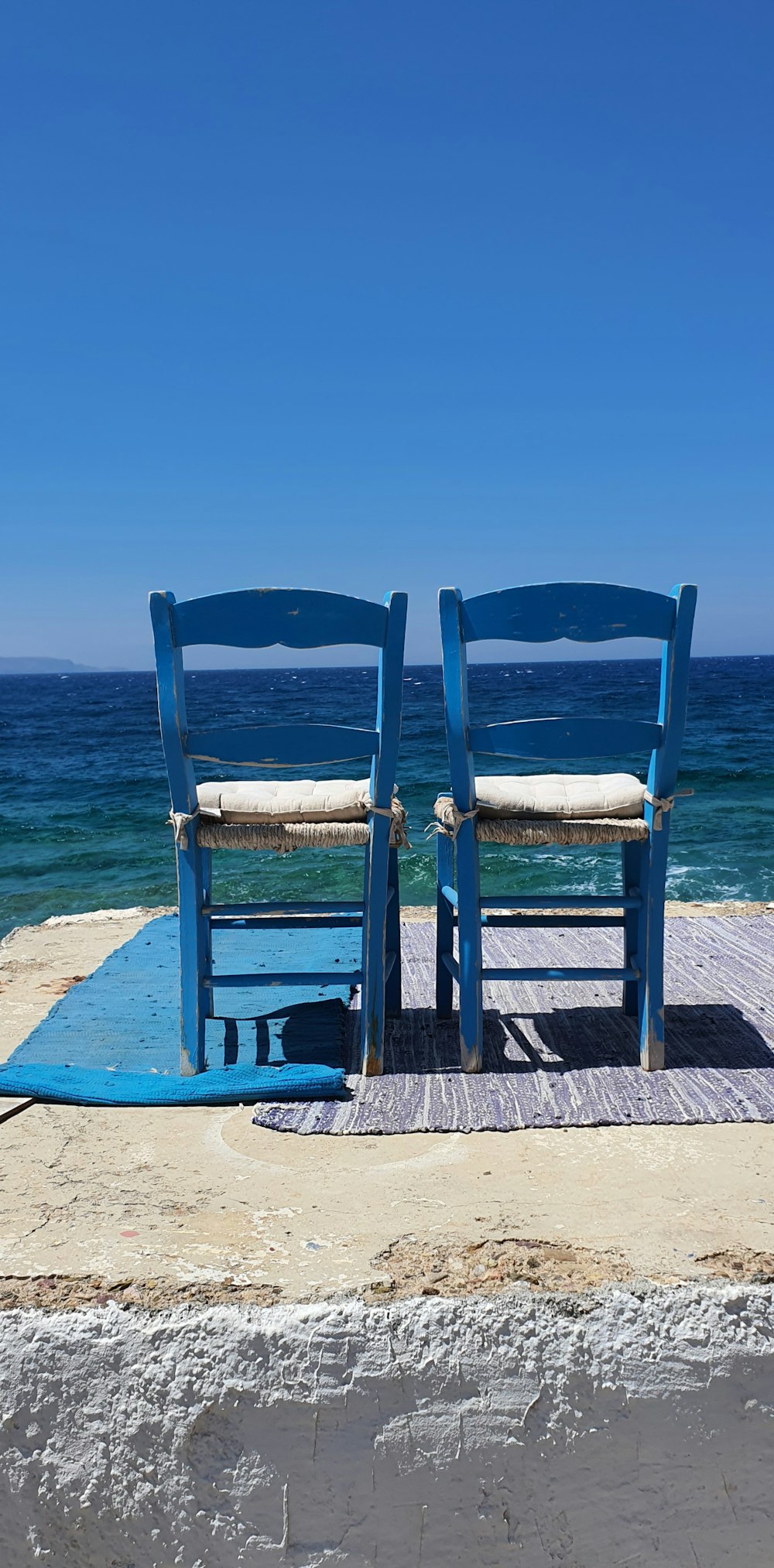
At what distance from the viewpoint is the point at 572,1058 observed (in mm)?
3002

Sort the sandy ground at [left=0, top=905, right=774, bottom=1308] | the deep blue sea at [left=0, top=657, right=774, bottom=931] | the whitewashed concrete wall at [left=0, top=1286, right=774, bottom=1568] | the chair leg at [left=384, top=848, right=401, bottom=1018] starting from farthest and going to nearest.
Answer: the deep blue sea at [left=0, top=657, right=774, bottom=931] < the chair leg at [left=384, top=848, right=401, bottom=1018] < the sandy ground at [left=0, top=905, right=774, bottom=1308] < the whitewashed concrete wall at [left=0, top=1286, right=774, bottom=1568]

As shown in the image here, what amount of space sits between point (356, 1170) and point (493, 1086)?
0.61 metres

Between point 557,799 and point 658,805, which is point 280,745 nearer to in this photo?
point 557,799

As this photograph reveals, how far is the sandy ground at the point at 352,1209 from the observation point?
1.79m

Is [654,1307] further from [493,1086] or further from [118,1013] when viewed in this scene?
[118,1013]

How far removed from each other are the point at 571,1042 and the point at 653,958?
1.34 feet

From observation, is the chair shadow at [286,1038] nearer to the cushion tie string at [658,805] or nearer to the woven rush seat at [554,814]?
the woven rush seat at [554,814]

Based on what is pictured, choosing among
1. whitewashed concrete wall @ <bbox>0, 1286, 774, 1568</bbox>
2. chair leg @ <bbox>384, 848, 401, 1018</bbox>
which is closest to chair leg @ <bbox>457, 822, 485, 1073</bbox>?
chair leg @ <bbox>384, 848, 401, 1018</bbox>

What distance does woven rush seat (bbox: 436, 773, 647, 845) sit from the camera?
9.30ft

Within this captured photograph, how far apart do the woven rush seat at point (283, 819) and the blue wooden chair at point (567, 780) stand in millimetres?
280

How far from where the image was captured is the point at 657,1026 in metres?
2.88

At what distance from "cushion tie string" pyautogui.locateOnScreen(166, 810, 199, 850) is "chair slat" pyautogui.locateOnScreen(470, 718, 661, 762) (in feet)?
2.62

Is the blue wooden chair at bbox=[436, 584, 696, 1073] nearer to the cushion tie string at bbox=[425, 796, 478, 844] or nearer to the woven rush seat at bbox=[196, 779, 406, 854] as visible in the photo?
the cushion tie string at bbox=[425, 796, 478, 844]

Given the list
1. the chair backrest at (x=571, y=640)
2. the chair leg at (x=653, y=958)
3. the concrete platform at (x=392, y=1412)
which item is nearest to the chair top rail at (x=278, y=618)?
the chair backrest at (x=571, y=640)
